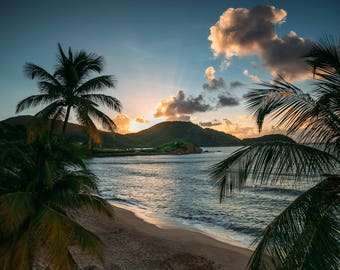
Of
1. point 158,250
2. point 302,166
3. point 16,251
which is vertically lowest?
point 158,250

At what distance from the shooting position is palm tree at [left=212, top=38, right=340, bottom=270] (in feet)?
11.7

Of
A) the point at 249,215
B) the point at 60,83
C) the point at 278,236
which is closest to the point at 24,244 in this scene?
the point at 278,236

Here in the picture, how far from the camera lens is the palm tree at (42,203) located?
4.11 meters

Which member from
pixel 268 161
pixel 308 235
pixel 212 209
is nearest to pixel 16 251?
pixel 268 161

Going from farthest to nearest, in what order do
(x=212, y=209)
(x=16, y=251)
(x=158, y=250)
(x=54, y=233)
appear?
(x=212, y=209) < (x=158, y=250) < (x=16, y=251) < (x=54, y=233)

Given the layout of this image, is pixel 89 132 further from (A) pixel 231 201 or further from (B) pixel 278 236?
(A) pixel 231 201

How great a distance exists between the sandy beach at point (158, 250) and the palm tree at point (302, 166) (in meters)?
6.34

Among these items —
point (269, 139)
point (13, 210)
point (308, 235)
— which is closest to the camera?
point (308, 235)

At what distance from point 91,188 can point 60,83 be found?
7.56 meters

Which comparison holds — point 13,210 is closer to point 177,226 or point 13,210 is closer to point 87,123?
point 87,123

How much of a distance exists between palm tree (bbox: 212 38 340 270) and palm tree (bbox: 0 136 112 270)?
9.71 feet

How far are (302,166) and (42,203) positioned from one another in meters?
5.06

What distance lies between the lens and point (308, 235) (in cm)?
363

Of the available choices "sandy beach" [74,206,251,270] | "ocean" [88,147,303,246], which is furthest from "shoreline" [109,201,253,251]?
"sandy beach" [74,206,251,270]
